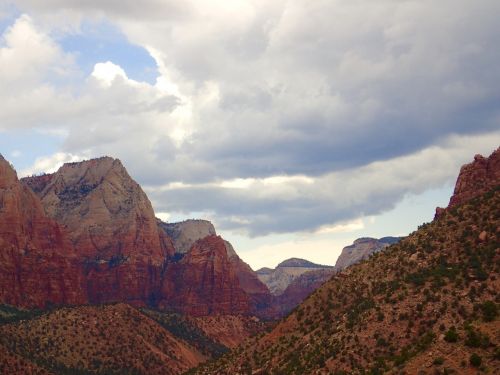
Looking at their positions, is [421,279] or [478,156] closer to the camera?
[421,279]

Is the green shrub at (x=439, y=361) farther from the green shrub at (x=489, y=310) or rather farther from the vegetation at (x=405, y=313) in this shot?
the green shrub at (x=489, y=310)

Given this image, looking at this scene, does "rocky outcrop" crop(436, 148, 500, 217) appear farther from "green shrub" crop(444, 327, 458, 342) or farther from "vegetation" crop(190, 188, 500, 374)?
"green shrub" crop(444, 327, 458, 342)

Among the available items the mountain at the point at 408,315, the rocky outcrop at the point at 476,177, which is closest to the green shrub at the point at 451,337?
the mountain at the point at 408,315

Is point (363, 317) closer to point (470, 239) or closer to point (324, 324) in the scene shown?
point (324, 324)

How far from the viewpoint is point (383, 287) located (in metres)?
94.8

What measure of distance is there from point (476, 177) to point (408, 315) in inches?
2031

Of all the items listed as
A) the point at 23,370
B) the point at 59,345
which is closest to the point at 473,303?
the point at 23,370

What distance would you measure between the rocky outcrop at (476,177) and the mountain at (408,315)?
1726cm

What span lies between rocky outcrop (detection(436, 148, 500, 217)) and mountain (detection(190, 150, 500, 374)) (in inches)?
679

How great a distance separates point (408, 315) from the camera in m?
84.4

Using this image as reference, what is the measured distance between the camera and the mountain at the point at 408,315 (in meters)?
67.9

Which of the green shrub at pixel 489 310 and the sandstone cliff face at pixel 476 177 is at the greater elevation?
the sandstone cliff face at pixel 476 177

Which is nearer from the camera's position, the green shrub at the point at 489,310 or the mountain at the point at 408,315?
the mountain at the point at 408,315

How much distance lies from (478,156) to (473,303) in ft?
188
